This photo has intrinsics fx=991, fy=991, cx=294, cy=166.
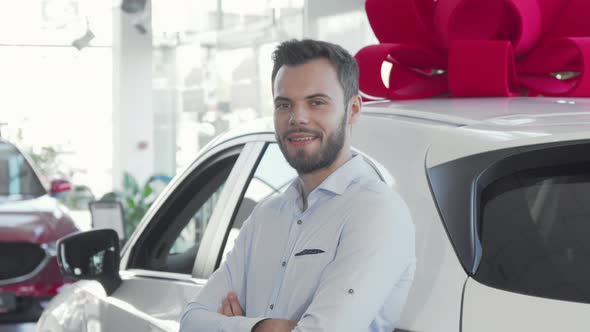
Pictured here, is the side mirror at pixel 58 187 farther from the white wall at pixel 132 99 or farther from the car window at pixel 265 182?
the white wall at pixel 132 99

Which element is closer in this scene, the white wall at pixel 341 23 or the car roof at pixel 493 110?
the car roof at pixel 493 110

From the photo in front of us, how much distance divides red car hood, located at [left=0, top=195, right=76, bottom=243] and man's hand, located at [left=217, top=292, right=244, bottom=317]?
4594 mm

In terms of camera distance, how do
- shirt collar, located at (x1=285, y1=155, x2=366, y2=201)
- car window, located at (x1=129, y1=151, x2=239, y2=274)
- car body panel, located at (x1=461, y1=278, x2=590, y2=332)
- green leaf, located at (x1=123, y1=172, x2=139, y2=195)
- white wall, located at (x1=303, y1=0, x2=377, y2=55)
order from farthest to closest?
green leaf, located at (x1=123, y1=172, x2=139, y2=195)
white wall, located at (x1=303, y1=0, x2=377, y2=55)
car window, located at (x1=129, y1=151, x2=239, y2=274)
shirt collar, located at (x1=285, y1=155, x2=366, y2=201)
car body panel, located at (x1=461, y1=278, x2=590, y2=332)

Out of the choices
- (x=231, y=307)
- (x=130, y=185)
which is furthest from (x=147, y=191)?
(x=231, y=307)

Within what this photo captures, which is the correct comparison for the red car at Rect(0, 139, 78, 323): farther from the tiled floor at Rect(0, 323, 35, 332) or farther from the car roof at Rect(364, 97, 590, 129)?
the car roof at Rect(364, 97, 590, 129)

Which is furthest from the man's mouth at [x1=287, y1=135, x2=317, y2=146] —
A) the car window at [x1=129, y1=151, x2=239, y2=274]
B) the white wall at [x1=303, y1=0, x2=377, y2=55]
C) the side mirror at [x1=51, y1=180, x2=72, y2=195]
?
the white wall at [x1=303, y1=0, x2=377, y2=55]

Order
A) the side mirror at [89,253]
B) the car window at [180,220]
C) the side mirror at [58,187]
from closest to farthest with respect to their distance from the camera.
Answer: the side mirror at [89,253] → the car window at [180,220] → the side mirror at [58,187]

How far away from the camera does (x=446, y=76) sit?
2506mm

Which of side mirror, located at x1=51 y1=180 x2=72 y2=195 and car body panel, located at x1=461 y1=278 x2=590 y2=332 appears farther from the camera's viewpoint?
side mirror, located at x1=51 y1=180 x2=72 y2=195

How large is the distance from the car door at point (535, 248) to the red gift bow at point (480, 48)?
0.69 meters

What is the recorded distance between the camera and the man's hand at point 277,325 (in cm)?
180

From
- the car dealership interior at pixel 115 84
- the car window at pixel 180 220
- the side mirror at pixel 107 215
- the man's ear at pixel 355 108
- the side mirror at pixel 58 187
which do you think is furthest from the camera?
the car dealership interior at pixel 115 84

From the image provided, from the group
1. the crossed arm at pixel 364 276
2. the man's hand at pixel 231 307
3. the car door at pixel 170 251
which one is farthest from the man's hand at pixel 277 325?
the car door at pixel 170 251

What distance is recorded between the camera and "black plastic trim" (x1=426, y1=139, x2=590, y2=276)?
61.4 inches
